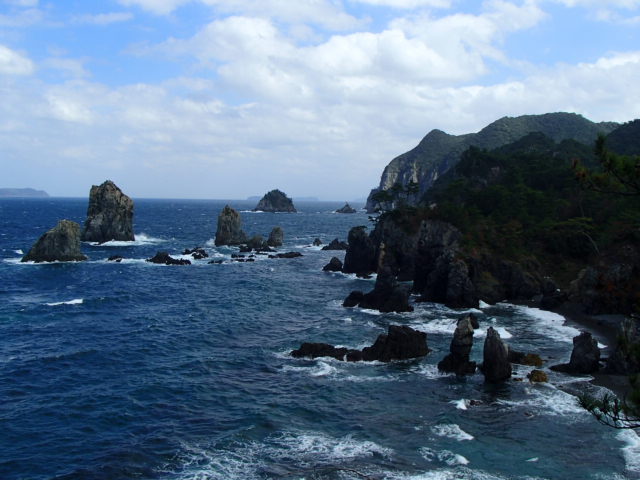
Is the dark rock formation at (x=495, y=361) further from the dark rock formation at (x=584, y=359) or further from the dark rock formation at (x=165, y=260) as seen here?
the dark rock formation at (x=165, y=260)

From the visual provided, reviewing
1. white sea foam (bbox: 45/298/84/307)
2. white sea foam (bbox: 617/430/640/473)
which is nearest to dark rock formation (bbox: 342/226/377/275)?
white sea foam (bbox: 45/298/84/307)

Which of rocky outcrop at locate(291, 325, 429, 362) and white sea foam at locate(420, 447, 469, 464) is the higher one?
rocky outcrop at locate(291, 325, 429, 362)

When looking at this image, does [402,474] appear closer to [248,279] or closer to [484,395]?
[484,395]

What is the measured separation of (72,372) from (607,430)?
38704 mm

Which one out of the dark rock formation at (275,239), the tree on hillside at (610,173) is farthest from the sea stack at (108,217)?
the tree on hillside at (610,173)

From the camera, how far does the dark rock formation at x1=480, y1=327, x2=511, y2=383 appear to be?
38250 mm

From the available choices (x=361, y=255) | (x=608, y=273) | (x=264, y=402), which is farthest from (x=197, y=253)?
(x=608, y=273)

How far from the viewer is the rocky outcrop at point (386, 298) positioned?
61.8m

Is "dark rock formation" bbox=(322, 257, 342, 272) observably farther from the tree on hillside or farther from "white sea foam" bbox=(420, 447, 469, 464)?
the tree on hillside

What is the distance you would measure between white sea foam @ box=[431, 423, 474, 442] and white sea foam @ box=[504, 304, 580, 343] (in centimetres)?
2396

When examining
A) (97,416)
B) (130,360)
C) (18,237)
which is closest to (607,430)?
(97,416)

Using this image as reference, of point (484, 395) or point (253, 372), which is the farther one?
point (253, 372)

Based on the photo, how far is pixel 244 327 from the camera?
54.5m

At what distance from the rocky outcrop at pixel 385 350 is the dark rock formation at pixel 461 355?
4.00 metres
